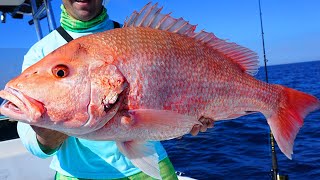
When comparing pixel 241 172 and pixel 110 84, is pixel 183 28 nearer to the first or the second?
pixel 110 84

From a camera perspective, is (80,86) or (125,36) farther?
(125,36)

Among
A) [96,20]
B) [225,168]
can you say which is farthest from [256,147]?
[96,20]

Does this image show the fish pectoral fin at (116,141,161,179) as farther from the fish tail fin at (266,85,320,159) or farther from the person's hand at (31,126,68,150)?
the fish tail fin at (266,85,320,159)

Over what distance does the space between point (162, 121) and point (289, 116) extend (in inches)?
34.7

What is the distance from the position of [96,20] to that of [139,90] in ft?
3.15

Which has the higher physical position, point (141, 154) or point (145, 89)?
point (145, 89)

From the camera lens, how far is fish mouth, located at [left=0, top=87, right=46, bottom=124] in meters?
1.46

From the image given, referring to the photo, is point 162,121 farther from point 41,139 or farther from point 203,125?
point 41,139

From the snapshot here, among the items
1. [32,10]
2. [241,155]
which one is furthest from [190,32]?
[241,155]

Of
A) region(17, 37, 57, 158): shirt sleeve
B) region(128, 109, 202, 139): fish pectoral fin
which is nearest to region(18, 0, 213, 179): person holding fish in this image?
region(17, 37, 57, 158): shirt sleeve

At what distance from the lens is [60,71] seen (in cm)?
157

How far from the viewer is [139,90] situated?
5.29 feet

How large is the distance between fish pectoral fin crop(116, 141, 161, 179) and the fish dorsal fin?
1.93ft

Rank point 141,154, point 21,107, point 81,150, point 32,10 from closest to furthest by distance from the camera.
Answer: point 21,107 → point 141,154 → point 81,150 → point 32,10
